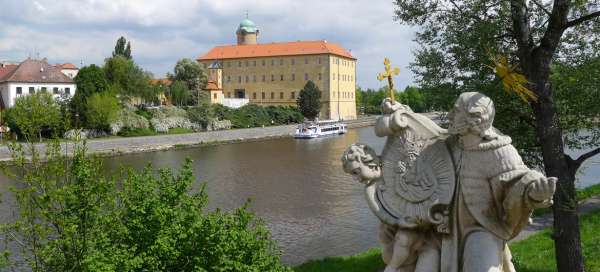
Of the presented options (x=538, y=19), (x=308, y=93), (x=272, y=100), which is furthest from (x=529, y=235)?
(x=272, y=100)

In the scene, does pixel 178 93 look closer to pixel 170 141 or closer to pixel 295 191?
pixel 170 141

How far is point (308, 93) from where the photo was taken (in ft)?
290

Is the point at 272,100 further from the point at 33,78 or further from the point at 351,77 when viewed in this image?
the point at 33,78

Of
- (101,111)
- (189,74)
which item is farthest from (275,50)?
(101,111)

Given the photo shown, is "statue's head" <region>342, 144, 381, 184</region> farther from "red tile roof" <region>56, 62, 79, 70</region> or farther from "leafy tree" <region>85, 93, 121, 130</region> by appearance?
"red tile roof" <region>56, 62, 79, 70</region>

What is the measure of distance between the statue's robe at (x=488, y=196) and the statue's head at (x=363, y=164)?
2.23ft

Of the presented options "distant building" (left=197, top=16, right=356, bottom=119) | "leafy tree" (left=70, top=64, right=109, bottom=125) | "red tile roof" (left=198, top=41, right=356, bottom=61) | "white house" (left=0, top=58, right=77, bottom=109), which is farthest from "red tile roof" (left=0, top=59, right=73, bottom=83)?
"red tile roof" (left=198, top=41, right=356, bottom=61)

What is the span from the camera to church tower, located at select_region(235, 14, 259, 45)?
116 metres

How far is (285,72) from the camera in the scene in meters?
106

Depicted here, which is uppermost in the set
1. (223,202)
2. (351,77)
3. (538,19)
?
(351,77)

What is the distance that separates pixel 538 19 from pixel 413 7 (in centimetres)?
227

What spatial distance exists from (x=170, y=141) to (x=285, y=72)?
55928 millimetres

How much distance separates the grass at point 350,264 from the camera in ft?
40.7

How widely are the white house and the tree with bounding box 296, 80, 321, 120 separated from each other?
35529mm
